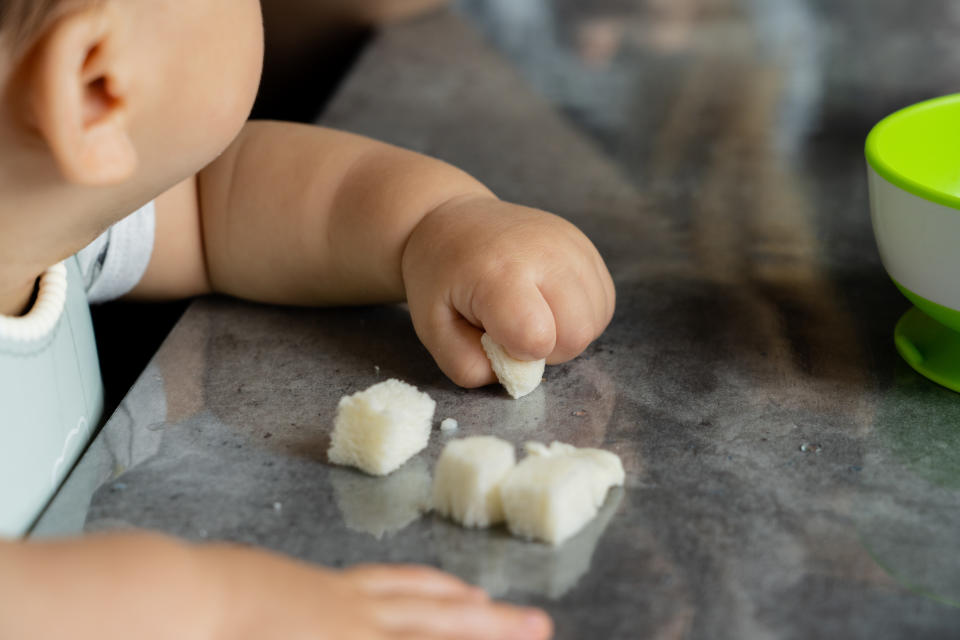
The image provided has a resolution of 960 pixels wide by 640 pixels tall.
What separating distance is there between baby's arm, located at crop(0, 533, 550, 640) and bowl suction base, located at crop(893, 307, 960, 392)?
337 mm

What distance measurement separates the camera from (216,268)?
74 cm

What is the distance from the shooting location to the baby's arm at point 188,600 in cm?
36

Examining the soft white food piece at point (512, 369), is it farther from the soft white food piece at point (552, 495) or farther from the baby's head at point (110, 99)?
the baby's head at point (110, 99)

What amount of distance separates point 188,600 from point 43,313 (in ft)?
0.93

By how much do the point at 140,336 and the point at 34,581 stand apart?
22.0 inches

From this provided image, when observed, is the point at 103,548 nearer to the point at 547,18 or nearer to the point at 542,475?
the point at 542,475

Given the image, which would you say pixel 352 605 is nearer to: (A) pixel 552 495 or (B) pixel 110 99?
(A) pixel 552 495

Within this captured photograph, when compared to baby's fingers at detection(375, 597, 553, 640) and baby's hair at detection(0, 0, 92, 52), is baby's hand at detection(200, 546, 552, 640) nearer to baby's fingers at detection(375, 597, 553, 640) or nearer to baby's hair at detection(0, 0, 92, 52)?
baby's fingers at detection(375, 597, 553, 640)

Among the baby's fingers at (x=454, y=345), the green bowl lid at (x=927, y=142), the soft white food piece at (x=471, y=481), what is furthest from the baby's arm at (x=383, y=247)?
the green bowl lid at (x=927, y=142)

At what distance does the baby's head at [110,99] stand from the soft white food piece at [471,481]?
21cm

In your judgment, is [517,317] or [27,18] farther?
[517,317]

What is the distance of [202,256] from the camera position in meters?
0.75

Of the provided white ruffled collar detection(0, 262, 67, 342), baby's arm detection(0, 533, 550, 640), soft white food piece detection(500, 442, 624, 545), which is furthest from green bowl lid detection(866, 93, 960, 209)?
white ruffled collar detection(0, 262, 67, 342)

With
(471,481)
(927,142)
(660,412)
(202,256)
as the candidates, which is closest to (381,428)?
(471,481)
